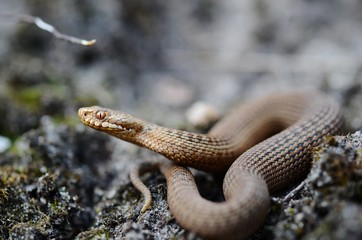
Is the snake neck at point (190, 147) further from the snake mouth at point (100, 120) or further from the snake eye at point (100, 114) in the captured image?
the snake eye at point (100, 114)

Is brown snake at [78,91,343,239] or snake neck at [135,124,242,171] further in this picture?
snake neck at [135,124,242,171]

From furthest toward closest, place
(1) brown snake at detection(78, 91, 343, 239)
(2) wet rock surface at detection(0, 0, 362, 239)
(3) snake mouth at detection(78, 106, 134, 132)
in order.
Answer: (3) snake mouth at detection(78, 106, 134, 132) < (2) wet rock surface at detection(0, 0, 362, 239) < (1) brown snake at detection(78, 91, 343, 239)

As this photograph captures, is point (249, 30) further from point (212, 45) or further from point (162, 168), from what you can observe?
point (162, 168)

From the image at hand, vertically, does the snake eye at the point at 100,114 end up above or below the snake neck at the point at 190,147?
above

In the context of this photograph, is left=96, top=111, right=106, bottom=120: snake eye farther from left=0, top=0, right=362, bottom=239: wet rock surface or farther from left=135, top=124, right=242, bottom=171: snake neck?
left=0, top=0, right=362, bottom=239: wet rock surface

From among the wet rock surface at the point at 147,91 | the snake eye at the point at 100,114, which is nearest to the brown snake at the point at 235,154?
the snake eye at the point at 100,114

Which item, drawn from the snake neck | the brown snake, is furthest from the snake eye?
the snake neck

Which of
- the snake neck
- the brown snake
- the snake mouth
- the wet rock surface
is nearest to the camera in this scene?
the brown snake
